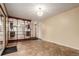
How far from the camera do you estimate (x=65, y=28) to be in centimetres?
532

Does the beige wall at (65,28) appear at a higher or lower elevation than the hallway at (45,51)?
higher

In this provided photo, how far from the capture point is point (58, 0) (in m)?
1.63

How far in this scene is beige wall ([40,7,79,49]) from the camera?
4.60 meters

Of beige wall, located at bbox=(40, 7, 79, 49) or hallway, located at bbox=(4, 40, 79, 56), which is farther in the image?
beige wall, located at bbox=(40, 7, 79, 49)

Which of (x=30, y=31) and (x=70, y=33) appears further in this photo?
(x=30, y=31)

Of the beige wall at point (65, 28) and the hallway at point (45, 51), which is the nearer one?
the hallway at point (45, 51)

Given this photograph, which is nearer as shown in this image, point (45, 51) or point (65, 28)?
point (45, 51)

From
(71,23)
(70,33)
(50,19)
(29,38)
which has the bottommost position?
(29,38)

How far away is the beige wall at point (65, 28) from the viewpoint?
15.1 ft

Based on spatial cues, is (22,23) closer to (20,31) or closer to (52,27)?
(20,31)

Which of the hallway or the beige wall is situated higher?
the beige wall

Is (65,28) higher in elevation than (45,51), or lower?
higher

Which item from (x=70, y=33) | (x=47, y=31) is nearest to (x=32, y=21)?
(x=47, y=31)

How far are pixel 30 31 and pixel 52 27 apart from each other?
2.83 metres
